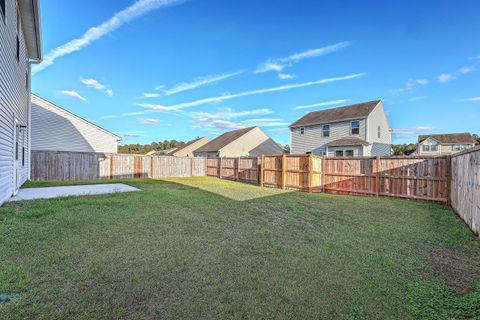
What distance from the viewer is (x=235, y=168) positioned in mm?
17062

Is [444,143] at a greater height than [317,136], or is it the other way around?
[444,143]

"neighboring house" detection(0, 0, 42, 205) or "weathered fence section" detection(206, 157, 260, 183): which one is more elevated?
"neighboring house" detection(0, 0, 42, 205)

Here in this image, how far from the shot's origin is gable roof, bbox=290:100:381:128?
19.4m

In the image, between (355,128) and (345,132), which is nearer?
(355,128)

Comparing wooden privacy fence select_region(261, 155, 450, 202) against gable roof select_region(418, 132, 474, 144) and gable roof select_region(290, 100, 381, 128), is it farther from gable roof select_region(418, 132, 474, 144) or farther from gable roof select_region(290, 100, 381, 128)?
gable roof select_region(418, 132, 474, 144)

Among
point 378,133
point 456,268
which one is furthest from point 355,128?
point 456,268

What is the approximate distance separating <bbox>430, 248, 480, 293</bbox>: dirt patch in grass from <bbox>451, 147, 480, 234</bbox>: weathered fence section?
149 cm

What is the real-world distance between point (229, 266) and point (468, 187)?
6007 millimetres

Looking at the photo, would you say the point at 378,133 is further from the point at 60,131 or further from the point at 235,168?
the point at 60,131

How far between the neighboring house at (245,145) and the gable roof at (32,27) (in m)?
19.0

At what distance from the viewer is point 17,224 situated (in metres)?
4.29

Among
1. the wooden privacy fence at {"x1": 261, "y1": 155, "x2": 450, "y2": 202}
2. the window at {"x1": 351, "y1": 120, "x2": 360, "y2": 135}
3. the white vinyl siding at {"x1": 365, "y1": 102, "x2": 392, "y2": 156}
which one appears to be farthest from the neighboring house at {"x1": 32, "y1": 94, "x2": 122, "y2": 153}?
the white vinyl siding at {"x1": 365, "y1": 102, "x2": 392, "y2": 156}

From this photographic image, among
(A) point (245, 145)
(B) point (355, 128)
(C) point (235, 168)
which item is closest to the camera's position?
(C) point (235, 168)

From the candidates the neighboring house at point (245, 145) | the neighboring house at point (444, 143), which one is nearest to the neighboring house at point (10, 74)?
the neighboring house at point (245, 145)
